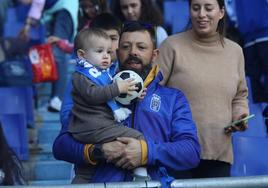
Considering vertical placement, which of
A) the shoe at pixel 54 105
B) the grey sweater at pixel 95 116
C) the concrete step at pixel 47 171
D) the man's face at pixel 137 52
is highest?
the man's face at pixel 137 52

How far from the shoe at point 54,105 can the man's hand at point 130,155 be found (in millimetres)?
3679

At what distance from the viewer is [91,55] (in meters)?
4.01

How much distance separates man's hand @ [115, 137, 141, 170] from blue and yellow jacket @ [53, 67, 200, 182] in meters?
0.04

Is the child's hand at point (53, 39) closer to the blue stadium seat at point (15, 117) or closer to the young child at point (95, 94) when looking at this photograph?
the blue stadium seat at point (15, 117)

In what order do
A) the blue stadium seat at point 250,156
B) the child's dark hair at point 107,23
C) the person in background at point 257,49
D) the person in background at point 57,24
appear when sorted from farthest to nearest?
1. the person in background at point 57,24
2. the person in background at point 257,49
3. the blue stadium seat at point 250,156
4. the child's dark hair at point 107,23

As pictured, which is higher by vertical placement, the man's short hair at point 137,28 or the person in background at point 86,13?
the man's short hair at point 137,28

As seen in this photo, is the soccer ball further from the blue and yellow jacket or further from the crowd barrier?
the crowd barrier

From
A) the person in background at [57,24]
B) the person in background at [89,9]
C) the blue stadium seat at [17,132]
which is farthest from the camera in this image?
the person in background at [57,24]

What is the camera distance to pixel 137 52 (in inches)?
165

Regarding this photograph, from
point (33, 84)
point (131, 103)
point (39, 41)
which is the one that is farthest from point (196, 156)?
point (39, 41)

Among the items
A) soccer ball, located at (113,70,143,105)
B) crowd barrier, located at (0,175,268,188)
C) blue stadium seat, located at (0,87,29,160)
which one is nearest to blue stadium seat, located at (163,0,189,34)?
blue stadium seat, located at (0,87,29,160)

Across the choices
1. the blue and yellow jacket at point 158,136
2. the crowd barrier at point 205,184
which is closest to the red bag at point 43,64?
the blue and yellow jacket at point 158,136

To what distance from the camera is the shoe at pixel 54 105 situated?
24.6 feet

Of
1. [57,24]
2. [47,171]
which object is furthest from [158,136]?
[57,24]
